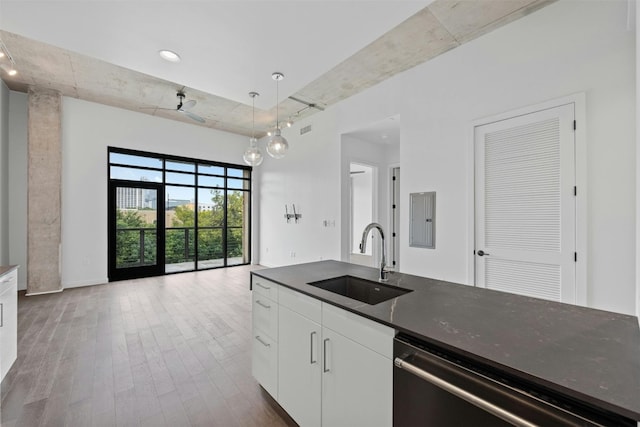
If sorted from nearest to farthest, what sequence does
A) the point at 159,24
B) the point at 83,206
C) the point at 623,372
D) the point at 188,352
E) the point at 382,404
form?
the point at 623,372
the point at 382,404
the point at 159,24
the point at 188,352
the point at 83,206

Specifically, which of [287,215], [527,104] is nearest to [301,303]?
[527,104]

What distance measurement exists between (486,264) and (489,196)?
825mm

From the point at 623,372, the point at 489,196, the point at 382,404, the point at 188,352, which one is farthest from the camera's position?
the point at 489,196

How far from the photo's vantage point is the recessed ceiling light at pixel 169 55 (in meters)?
2.75

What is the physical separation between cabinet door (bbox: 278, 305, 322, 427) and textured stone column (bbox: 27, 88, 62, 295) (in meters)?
5.51

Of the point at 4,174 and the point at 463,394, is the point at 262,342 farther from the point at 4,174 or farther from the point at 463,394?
the point at 4,174

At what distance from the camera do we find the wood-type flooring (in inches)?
75.6

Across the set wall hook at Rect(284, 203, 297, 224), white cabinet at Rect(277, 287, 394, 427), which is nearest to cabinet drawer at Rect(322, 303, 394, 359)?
white cabinet at Rect(277, 287, 394, 427)

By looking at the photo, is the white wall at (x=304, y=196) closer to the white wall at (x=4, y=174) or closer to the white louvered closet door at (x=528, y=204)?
the white louvered closet door at (x=528, y=204)

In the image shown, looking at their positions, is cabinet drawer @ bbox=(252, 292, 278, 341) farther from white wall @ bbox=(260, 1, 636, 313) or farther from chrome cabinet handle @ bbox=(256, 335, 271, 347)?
white wall @ bbox=(260, 1, 636, 313)

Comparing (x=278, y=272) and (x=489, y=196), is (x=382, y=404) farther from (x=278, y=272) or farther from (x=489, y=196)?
(x=489, y=196)

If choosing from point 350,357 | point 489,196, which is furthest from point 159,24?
point 489,196

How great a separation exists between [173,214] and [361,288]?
5854mm

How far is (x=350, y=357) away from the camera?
135 cm
